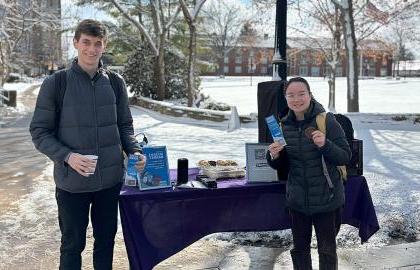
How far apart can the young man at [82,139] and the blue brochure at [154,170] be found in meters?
0.25

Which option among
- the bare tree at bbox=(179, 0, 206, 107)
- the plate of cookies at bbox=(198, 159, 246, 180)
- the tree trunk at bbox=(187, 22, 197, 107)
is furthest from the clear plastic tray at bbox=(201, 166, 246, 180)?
the tree trunk at bbox=(187, 22, 197, 107)

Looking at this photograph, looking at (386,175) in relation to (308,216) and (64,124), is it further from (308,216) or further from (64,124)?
(64,124)

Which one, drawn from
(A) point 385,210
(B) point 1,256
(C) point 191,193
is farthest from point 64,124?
Answer: (A) point 385,210

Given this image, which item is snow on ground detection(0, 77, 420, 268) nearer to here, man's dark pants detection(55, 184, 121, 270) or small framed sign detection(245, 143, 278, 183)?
small framed sign detection(245, 143, 278, 183)

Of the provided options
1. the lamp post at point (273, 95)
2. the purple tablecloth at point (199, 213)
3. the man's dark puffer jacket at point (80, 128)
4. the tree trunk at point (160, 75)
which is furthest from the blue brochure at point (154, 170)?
the tree trunk at point (160, 75)

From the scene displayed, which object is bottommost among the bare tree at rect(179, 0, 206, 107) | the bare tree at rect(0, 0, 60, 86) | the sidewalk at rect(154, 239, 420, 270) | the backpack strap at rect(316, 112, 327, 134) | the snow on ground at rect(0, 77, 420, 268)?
the sidewalk at rect(154, 239, 420, 270)

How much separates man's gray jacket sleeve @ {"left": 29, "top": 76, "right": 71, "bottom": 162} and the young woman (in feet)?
4.58

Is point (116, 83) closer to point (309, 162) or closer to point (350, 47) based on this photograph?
point (309, 162)

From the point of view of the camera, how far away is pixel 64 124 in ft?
9.78

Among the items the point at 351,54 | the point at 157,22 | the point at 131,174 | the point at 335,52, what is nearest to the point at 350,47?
the point at 351,54

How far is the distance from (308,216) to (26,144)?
927 centimetres

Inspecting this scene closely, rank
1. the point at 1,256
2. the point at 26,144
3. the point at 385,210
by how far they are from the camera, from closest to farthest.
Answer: the point at 1,256 → the point at 385,210 → the point at 26,144

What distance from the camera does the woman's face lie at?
131 inches

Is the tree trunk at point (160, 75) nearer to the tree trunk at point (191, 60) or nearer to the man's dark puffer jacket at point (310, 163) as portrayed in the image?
the tree trunk at point (191, 60)
